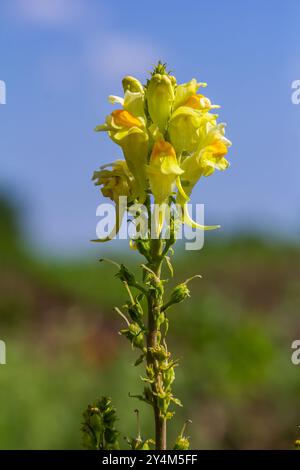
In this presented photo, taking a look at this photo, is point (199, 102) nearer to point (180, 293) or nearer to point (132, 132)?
point (132, 132)

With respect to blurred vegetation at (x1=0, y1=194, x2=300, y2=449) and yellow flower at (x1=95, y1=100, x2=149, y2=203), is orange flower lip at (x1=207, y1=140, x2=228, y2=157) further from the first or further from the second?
blurred vegetation at (x1=0, y1=194, x2=300, y2=449)

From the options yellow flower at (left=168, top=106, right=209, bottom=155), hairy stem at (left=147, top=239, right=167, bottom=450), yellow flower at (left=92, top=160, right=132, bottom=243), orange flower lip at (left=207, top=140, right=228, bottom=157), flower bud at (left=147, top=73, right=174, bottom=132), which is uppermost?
flower bud at (left=147, top=73, right=174, bottom=132)

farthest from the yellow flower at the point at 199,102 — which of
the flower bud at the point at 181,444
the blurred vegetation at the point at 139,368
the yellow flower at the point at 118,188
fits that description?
the blurred vegetation at the point at 139,368

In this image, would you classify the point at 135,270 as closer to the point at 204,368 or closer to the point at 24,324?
the point at 24,324

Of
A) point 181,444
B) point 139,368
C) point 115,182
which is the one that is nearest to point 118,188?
point 115,182

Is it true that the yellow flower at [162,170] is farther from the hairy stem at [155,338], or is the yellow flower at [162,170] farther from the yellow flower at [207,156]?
the hairy stem at [155,338]

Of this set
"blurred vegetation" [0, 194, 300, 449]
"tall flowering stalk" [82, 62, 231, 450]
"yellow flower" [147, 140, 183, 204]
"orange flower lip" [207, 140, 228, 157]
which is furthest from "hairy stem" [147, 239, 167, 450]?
"blurred vegetation" [0, 194, 300, 449]

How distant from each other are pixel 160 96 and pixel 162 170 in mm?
274

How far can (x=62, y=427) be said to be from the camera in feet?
27.3

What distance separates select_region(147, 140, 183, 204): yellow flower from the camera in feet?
8.47

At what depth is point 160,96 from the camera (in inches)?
103

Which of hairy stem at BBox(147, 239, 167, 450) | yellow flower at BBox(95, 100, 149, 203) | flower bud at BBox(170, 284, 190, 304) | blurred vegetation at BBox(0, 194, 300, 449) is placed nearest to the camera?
hairy stem at BBox(147, 239, 167, 450)

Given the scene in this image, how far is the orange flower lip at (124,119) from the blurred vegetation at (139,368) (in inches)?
229
